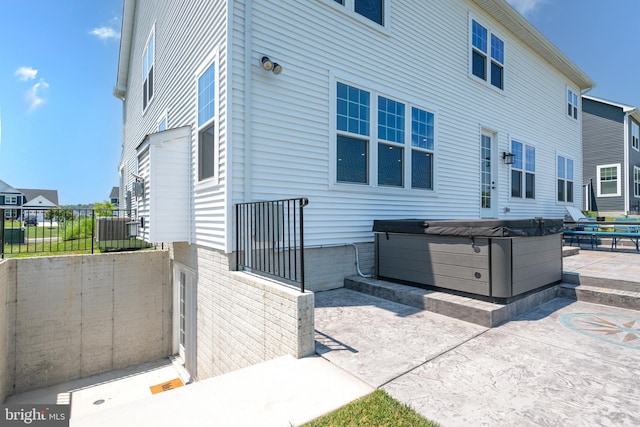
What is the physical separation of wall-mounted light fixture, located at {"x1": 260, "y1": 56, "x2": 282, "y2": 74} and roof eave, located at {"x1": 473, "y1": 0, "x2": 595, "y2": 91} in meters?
5.98

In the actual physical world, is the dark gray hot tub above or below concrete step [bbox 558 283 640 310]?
above

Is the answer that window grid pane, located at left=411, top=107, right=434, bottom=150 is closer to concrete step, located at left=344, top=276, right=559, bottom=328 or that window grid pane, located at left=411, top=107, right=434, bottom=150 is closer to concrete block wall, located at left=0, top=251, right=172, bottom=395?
concrete step, located at left=344, top=276, right=559, bottom=328

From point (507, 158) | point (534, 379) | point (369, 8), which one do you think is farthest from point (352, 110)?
point (507, 158)

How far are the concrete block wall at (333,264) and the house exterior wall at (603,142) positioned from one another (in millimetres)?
17559

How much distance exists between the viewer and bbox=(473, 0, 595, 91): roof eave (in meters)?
7.54

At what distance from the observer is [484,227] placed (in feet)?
11.7

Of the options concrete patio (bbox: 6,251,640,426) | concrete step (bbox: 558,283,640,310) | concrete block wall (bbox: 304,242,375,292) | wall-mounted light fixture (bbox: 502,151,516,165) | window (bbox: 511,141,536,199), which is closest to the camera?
concrete patio (bbox: 6,251,640,426)

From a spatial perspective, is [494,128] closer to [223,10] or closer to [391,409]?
[223,10]

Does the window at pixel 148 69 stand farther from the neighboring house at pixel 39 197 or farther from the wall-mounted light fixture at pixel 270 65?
the neighboring house at pixel 39 197

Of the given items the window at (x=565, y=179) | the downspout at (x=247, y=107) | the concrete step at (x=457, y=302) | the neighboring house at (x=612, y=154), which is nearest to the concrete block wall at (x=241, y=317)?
the downspout at (x=247, y=107)

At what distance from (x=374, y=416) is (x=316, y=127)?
378 centimetres

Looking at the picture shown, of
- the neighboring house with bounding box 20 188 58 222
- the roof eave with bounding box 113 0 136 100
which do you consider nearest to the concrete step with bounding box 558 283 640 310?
the roof eave with bounding box 113 0 136 100

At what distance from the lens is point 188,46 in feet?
18.1

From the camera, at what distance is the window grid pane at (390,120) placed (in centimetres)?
548
